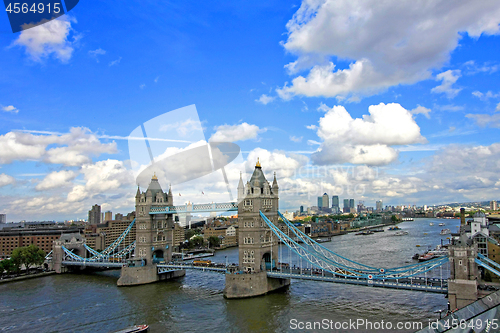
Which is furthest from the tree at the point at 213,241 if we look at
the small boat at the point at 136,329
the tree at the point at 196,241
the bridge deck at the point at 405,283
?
the small boat at the point at 136,329

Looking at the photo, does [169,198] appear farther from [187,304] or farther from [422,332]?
[422,332]

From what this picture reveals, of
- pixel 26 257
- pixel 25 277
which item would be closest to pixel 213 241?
pixel 26 257

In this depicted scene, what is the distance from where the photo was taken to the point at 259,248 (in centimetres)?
4759

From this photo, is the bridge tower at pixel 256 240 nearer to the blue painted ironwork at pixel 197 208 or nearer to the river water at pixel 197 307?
the river water at pixel 197 307

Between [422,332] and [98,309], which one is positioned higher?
[422,332]

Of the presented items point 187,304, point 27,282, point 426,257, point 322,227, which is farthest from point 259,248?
point 322,227

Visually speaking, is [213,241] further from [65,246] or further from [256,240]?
[256,240]

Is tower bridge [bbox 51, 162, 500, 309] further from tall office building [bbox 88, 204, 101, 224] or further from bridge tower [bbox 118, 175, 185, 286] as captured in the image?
tall office building [bbox 88, 204, 101, 224]

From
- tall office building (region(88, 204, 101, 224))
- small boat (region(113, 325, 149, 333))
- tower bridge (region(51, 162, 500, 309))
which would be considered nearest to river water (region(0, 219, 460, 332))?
small boat (region(113, 325, 149, 333))

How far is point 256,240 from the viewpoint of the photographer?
47.8 meters

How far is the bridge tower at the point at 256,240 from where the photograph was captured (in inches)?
1758

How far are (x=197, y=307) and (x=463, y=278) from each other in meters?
27.6

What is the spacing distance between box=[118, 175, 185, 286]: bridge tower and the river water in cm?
434

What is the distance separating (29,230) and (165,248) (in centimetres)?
5978
